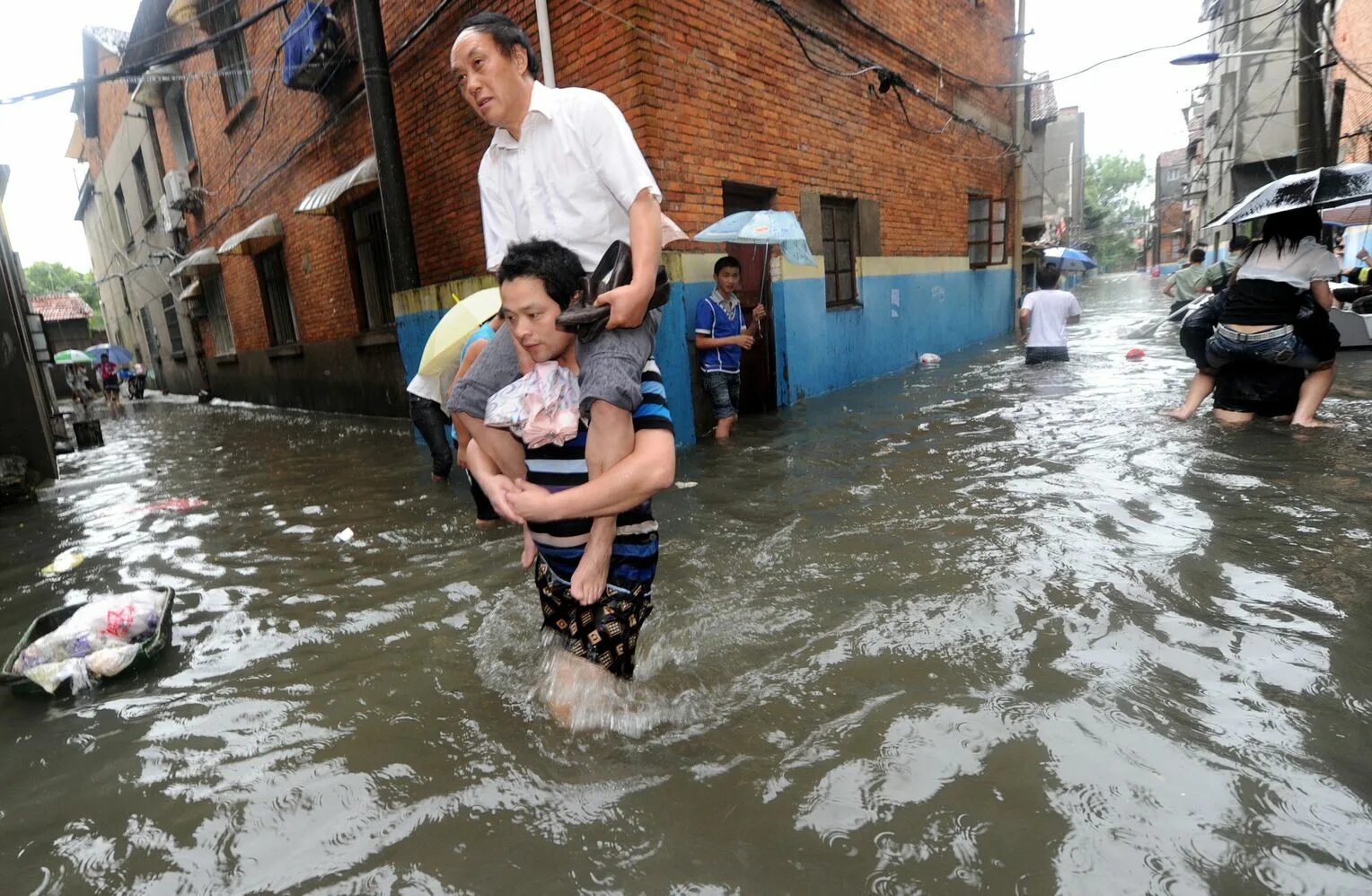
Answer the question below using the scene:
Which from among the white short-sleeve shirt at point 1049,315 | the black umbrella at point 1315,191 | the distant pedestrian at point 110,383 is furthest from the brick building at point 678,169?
the distant pedestrian at point 110,383

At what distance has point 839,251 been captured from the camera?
8.75 metres

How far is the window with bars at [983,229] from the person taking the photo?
12.8 m

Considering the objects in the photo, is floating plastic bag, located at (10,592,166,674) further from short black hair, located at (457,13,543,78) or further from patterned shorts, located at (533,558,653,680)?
short black hair, located at (457,13,543,78)

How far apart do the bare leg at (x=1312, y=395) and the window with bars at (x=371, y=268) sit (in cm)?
964

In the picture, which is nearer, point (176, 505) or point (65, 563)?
point (65, 563)

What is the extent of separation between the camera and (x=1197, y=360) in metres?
5.40

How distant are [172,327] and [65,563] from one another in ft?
66.0

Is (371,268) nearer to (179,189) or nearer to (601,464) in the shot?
(179,189)

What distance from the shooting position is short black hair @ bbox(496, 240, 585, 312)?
1.79 meters

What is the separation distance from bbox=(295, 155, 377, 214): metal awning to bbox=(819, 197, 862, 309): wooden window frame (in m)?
5.26

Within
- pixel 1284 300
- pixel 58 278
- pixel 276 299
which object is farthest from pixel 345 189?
pixel 58 278

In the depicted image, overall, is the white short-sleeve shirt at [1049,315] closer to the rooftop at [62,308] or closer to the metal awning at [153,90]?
the metal awning at [153,90]

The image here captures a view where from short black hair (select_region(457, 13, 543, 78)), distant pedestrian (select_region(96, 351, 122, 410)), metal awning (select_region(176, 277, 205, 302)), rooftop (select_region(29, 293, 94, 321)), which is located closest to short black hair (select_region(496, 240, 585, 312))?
short black hair (select_region(457, 13, 543, 78))

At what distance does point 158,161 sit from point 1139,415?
20.0 m
